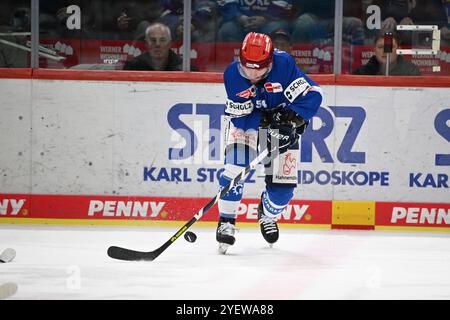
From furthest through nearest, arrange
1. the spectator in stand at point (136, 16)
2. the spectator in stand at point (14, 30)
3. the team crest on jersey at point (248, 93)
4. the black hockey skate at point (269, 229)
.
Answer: the spectator in stand at point (14, 30), the spectator in stand at point (136, 16), the black hockey skate at point (269, 229), the team crest on jersey at point (248, 93)

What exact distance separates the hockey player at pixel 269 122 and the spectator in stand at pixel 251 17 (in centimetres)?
91

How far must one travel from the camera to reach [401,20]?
602 cm

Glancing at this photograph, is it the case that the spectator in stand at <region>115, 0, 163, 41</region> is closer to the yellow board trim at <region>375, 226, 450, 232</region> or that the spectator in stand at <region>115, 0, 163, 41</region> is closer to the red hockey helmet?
the red hockey helmet

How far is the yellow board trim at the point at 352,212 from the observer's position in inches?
242

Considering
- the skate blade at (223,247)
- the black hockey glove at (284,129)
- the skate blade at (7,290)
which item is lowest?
the skate blade at (223,247)

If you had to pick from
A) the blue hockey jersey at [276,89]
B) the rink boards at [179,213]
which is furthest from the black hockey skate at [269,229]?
the rink boards at [179,213]

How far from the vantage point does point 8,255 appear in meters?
4.69

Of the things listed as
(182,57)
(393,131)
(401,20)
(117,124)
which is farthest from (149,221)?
(401,20)

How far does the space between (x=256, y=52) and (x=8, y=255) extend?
163 centimetres

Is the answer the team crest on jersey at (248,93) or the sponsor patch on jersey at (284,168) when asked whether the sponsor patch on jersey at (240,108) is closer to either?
the team crest on jersey at (248,93)

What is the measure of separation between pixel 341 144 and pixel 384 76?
0.53m

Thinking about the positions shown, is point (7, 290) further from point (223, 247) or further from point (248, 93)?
point (248, 93)

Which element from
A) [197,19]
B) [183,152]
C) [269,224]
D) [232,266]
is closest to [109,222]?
[183,152]

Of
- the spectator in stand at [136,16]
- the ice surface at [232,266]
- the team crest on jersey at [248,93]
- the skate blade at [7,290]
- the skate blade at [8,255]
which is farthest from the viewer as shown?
the spectator in stand at [136,16]
